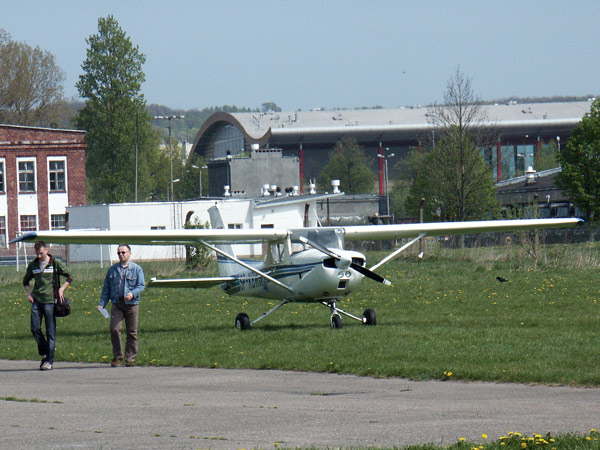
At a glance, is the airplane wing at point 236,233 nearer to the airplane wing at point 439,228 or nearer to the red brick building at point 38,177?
the airplane wing at point 439,228

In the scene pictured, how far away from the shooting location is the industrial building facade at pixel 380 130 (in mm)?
111925

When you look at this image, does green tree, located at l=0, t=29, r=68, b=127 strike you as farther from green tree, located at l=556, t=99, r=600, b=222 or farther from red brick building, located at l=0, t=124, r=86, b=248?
green tree, located at l=556, t=99, r=600, b=222

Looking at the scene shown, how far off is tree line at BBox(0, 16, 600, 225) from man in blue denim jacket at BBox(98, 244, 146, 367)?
3944cm

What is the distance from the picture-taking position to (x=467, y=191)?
53.0 m

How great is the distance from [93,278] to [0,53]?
60497mm

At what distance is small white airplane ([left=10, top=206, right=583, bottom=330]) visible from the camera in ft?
57.1

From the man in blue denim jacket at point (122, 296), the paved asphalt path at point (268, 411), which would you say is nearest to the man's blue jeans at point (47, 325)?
the man in blue denim jacket at point (122, 296)

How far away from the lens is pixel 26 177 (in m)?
67.9

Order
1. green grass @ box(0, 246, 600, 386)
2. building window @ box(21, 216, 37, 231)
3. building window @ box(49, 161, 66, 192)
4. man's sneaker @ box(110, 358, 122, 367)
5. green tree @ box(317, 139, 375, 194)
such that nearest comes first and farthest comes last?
1. green grass @ box(0, 246, 600, 386)
2. man's sneaker @ box(110, 358, 122, 367)
3. building window @ box(21, 216, 37, 231)
4. building window @ box(49, 161, 66, 192)
5. green tree @ box(317, 139, 375, 194)

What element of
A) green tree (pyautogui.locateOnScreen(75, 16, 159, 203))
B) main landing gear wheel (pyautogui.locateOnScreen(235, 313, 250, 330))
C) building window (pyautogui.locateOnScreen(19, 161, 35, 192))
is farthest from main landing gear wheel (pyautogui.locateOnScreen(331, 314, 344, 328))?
green tree (pyautogui.locateOnScreen(75, 16, 159, 203))

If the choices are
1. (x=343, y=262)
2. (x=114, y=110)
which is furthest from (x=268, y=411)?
(x=114, y=110)

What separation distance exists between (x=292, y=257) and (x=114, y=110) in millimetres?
64449

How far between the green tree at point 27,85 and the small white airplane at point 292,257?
74382 millimetres

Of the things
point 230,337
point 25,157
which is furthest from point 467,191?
point 230,337
